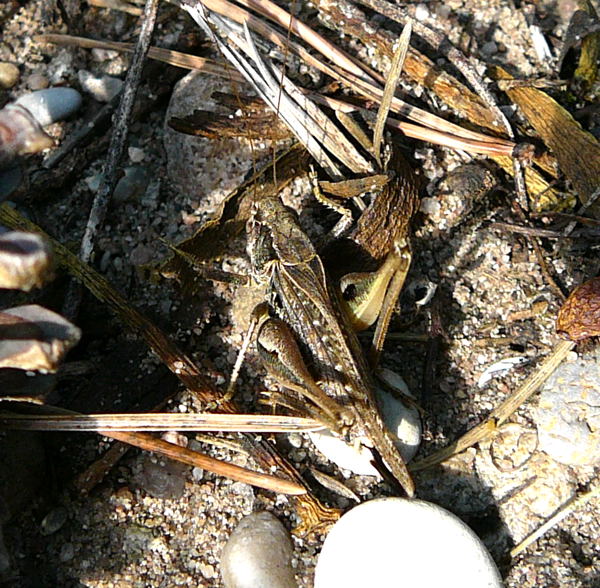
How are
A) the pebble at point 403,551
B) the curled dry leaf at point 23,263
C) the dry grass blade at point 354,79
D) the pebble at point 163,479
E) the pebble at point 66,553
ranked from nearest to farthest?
the curled dry leaf at point 23,263 → the pebble at point 403,551 → the pebble at point 66,553 → the pebble at point 163,479 → the dry grass blade at point 354,79

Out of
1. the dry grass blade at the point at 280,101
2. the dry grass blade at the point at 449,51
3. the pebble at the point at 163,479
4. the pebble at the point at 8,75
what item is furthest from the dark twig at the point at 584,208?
the pebble at the point at 8,75

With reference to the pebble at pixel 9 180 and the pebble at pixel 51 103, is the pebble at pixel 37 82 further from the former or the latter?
the pebble at pixel 9 180

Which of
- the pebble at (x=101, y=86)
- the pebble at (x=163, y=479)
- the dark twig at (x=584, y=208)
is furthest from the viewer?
the pebble at (x=101, y=86)

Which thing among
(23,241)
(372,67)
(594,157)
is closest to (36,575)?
(23,241)

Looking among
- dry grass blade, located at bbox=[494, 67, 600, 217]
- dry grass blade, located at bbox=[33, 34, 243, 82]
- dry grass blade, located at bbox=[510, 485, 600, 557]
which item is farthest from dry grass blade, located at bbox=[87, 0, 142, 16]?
dry grass blade, located at bbox=[510, 485, 600, 557]

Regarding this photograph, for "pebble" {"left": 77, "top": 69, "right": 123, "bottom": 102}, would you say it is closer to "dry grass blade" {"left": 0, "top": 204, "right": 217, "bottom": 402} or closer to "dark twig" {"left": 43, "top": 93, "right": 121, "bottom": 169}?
"dark twig" {"left": 43, "top": 93, "right": 121, "bottom": 169}

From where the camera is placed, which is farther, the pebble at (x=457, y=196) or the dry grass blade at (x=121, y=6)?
the dry grass blade at (x=121, y=6)

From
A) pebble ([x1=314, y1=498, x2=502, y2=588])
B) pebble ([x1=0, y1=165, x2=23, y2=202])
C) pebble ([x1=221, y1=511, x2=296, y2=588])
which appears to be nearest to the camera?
pebble ([x1=0, y1=165, x2=23, y2=202])

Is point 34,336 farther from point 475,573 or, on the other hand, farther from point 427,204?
point 427,204
